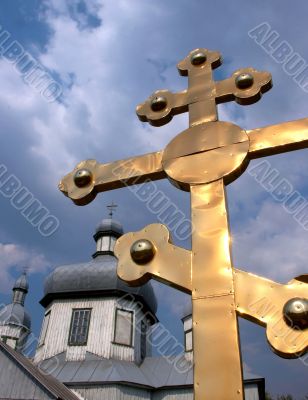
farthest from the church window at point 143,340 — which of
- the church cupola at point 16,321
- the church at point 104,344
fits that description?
the church cupola at point 16,321

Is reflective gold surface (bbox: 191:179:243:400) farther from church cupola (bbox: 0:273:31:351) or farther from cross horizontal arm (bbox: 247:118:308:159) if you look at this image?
church cupola (bbox: 0:273:31:351)

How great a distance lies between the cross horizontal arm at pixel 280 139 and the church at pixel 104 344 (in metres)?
18.5

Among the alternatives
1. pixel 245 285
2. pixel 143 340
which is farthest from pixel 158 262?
pixel 143 340

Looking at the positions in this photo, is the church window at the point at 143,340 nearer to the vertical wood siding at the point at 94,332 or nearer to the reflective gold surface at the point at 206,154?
the vertical wood siding at the point at 94,332

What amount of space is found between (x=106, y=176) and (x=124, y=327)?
835 inches

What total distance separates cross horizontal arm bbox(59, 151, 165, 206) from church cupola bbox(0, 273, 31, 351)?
3570cm

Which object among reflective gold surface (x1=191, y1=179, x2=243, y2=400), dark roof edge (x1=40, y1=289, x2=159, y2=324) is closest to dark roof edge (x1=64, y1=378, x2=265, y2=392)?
dark roof edge (x1=40, y1=289, x2=159, y2=324)

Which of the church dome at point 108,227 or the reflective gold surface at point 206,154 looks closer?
the reflective gold surface at point 206,154

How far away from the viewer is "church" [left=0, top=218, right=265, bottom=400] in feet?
66.3

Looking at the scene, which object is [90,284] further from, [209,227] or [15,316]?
[209,227]

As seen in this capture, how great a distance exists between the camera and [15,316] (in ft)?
125

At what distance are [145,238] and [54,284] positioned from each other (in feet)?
78.1

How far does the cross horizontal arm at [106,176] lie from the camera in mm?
2711

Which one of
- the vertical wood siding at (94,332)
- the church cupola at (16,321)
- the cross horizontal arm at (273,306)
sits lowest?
the cross horizontal arm at (273,306)
